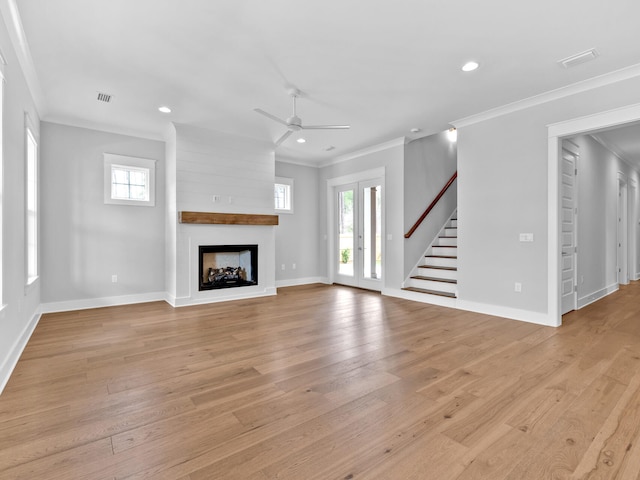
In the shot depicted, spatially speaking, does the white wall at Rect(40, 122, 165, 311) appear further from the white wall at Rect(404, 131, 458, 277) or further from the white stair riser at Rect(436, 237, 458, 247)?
the white stair riser at Rect(436, 237, 458, 247)

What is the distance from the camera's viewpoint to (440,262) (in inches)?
239

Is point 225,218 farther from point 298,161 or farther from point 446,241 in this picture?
point 446,241

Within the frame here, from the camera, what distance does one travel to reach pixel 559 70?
3.46 meters

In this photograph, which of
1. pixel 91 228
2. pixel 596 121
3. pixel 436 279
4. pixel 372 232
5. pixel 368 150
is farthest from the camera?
pixel 372 232

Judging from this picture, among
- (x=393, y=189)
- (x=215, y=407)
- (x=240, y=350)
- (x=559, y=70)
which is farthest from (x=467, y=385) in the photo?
(x=393, y=189)

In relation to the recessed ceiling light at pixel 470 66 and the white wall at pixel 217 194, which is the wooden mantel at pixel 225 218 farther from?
the recessed ceiling light at pixel 470 66

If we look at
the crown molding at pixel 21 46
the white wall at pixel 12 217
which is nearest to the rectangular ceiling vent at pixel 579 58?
the crown molding at pixel 21 46

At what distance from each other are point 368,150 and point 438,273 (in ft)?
8.91

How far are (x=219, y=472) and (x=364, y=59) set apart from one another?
344 centimetres

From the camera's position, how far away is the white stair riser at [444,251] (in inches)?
238

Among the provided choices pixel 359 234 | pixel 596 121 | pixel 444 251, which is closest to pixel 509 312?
pixel 444 251

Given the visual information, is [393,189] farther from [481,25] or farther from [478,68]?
[481,25]

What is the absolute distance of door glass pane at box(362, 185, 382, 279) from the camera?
6.64m

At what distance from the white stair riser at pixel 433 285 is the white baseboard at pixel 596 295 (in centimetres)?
177
